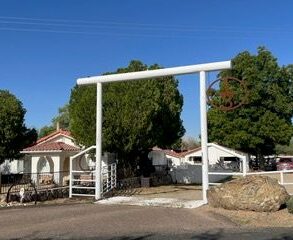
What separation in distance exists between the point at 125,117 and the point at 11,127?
7.20 m

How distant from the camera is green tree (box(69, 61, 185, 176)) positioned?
26.2 meters

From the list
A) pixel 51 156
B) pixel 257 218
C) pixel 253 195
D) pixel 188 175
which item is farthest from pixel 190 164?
pixel 257 218

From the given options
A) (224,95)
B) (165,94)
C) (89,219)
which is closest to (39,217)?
(89,219)

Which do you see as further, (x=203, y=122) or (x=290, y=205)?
(x=203, y=122)

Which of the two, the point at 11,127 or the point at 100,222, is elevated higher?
the point at 11,127

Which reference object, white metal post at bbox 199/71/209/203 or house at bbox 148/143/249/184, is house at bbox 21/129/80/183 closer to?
house at bbox 148/143/249/184

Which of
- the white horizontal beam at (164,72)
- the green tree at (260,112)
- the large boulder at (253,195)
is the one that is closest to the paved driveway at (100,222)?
the large boulder at (253,195)

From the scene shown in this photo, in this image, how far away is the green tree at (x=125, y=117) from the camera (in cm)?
2623

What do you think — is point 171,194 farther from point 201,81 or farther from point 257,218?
point 257,218

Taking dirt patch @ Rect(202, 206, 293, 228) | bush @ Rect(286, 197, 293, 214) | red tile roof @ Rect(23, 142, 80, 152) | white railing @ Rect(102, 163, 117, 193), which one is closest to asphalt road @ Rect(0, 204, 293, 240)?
dirt patch @ Rect(202, 206, 293, 228)

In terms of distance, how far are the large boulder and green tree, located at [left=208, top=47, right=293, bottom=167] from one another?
36.2 meters

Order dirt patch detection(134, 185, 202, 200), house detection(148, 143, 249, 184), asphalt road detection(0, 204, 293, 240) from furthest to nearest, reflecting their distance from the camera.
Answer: house detection(148, 143, 249, 184) < dirt patch detection(134, 185, 202, 200) < asphalt road detection(0, 204, 293, 240)

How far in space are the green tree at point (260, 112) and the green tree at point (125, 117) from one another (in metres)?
24.6

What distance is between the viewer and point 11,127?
2878cm
